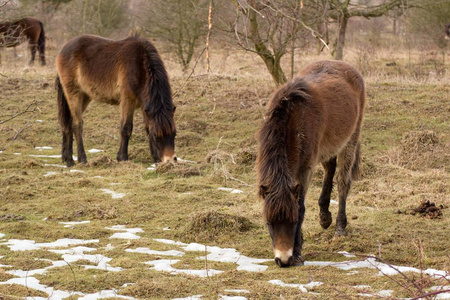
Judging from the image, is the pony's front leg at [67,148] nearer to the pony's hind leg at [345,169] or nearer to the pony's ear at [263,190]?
the pony's hind leg at [345,169]

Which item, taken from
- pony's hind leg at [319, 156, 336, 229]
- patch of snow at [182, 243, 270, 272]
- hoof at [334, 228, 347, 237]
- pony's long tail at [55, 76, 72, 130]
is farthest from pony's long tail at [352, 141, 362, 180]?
pony's long tail at [55, 76, 72, 130]

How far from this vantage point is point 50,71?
17156 millimetres

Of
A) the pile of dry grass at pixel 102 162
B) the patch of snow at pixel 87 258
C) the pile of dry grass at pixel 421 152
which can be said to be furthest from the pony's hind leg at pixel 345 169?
the pile of dry grass at pixel 102 162

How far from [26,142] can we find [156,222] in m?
6.13

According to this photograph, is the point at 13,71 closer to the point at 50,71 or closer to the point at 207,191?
the point at 50,71

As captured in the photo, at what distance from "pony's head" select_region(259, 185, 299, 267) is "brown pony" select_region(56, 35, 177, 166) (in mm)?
4995

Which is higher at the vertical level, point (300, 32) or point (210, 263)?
point (300, 32)

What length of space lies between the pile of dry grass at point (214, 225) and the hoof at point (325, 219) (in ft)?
2.56

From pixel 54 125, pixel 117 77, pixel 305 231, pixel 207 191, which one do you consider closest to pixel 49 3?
pixel 54 125

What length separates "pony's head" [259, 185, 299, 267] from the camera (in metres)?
4.96

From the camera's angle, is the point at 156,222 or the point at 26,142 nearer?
the point at 156,222

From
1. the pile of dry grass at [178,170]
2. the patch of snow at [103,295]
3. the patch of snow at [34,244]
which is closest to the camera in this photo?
the patch of snow at [103,295]

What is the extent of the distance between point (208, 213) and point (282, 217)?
1.64 metres

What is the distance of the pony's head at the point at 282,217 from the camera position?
4.96 meters
